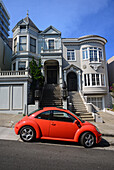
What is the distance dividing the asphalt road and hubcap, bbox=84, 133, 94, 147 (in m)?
0.31

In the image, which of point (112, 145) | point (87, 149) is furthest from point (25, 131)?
point (112, 145)

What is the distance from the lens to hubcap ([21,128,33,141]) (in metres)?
4.98

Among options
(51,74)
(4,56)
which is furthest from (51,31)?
(4,56)

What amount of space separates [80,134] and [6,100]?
920 cm

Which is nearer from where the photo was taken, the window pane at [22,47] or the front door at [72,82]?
the window pane at [22,47]

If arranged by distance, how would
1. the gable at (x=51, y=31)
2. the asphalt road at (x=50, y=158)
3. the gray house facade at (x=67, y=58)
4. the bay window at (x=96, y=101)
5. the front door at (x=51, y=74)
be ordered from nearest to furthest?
the asphalt road at (x=50, y=158)
the gray house facade at (x=67, y=58)
the bay window at (x=96, y=101)
the gable at (x=51, y=31)
the front door at (x=51, y=74)

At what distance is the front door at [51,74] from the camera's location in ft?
59.7

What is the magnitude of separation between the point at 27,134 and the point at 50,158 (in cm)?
175

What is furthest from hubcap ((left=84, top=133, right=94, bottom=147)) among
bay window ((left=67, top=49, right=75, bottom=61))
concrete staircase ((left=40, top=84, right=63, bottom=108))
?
bay window ((left=67, top=49, right=75, bottom=61))

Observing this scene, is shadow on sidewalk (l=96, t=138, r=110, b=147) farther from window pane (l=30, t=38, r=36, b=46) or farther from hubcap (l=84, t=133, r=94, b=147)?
window pane (l=30, t=38, r=36, b=46)

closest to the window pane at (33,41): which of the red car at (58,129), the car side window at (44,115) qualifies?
the car side window at (44,115)

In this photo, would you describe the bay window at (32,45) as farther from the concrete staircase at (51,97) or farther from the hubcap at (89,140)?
the hubcap at (89,140)

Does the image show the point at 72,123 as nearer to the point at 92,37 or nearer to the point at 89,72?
the point at 89,72

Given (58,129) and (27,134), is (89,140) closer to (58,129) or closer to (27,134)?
(58,129)
